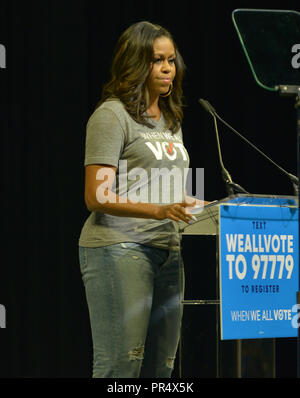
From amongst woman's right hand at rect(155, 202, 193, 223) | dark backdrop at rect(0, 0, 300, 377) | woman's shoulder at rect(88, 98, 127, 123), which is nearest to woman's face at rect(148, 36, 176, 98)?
woman's shoulder at rect(88, 98, 127, 123)

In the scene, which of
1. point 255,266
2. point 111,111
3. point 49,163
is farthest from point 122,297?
point 49,163

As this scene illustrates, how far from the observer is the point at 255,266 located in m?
1.65

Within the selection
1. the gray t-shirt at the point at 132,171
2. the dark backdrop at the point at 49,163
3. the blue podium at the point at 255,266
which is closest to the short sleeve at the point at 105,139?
the gray t-shirt at the point at 132,171

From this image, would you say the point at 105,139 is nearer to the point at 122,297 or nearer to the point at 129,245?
the point at 129,245

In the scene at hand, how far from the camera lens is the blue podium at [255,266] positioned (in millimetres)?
1644

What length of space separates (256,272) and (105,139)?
0.53 m

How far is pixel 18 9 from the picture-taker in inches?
127

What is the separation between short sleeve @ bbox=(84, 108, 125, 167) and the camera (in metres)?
1.80

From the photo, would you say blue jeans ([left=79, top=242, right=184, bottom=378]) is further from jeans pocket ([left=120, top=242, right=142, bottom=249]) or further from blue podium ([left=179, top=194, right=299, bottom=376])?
blue podium ([left=179, top=194, right=299, bottom=376])

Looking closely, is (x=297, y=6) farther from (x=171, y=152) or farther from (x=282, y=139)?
(x=171, y=152)

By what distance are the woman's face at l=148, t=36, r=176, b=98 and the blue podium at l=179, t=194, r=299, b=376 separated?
1.38 ft

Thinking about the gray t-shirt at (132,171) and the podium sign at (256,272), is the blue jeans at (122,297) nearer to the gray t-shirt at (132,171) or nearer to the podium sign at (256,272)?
the gray t-shirt at (132,171)

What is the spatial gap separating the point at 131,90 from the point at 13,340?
1.72 m

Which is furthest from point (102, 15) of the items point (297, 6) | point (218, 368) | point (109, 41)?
point (218, 368)
